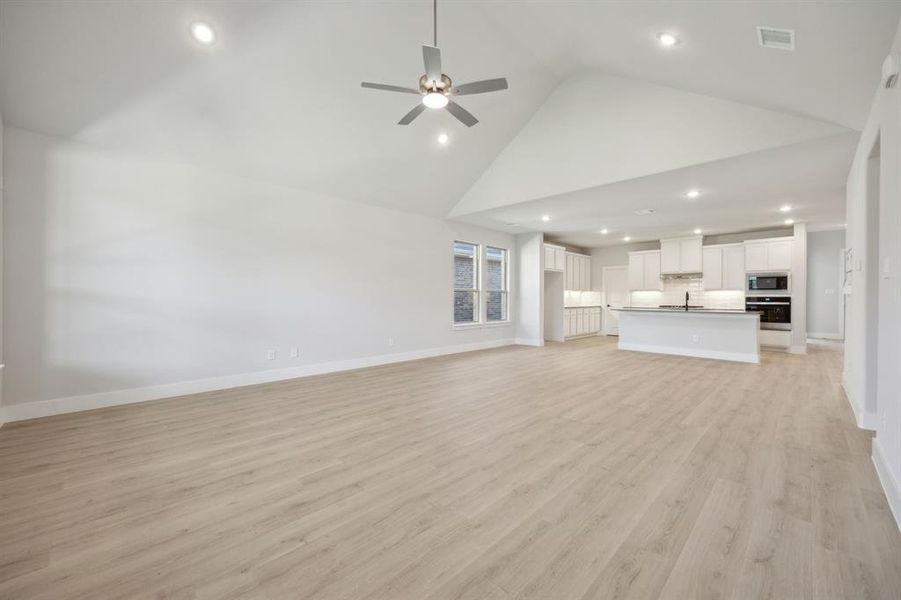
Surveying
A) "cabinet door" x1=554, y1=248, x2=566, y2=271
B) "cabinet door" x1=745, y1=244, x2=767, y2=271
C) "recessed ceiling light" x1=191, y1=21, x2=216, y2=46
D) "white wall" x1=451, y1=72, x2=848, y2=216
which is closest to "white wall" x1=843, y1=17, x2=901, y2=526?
"white wall" x1=451, y1=72, x2=848, y2=216

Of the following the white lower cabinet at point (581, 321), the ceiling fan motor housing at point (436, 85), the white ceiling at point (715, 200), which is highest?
the ceiling fan motor housing at point (436, 85)

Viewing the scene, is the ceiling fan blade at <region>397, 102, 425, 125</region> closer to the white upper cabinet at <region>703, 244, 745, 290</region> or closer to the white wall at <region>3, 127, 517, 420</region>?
the white wall at <region>3, 127, 517, 420</region>

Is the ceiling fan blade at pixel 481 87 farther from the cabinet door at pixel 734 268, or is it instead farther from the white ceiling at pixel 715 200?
the cabinet door at pixel 734 268

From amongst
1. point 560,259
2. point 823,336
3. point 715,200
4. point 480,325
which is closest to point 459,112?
point 715,200

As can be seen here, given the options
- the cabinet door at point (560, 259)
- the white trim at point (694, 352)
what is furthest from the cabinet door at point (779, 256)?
the cabinet door at point (560, 259)

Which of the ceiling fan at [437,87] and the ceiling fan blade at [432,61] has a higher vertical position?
the ceiling fan blade at [432,61]

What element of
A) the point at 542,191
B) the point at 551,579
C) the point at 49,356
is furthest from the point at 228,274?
the point at 551,579

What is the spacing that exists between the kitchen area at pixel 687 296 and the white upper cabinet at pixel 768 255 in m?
0.02

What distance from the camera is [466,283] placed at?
27.2 ft

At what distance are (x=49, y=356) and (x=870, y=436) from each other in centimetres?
758

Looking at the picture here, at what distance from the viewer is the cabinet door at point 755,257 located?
8.21 m

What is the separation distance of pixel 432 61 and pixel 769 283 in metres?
8.93

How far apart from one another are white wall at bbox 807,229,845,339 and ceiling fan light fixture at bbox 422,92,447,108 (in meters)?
11.0

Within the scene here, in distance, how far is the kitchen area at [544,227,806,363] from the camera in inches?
275
